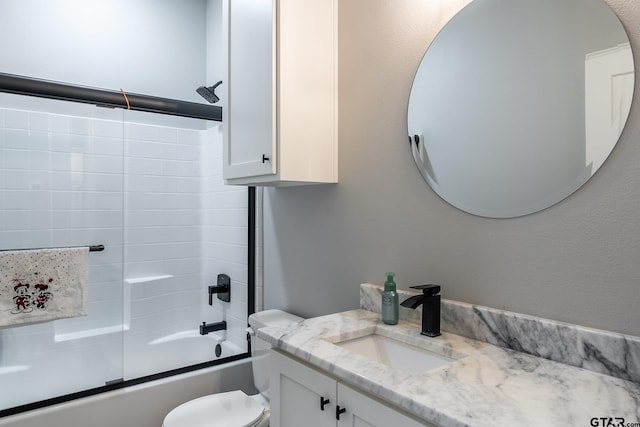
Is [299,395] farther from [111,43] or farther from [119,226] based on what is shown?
[111,43]

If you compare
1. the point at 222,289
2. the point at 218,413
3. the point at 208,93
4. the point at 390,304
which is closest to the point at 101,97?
the point at 208,93

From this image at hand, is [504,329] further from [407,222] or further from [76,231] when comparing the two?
[76,231]

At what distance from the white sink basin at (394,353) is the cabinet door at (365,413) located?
10.6 inches

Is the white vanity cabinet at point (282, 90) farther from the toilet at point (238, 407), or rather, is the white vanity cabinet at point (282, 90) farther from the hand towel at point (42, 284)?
the hand towel at point (42, 284)

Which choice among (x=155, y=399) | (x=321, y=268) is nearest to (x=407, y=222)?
(x=321, y=268)

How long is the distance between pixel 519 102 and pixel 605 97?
0.21 m

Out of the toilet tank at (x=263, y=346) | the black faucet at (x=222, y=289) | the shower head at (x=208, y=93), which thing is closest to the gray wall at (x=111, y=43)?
the shower head at (x=208, y=93)

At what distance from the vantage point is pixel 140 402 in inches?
76.1

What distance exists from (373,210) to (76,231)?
5.59ft

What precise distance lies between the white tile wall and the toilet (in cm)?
55

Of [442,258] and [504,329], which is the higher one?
[442,258]

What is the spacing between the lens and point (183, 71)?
297 cm

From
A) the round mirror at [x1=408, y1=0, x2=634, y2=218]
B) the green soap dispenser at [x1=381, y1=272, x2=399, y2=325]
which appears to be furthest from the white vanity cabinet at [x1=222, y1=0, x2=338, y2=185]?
the green soap dispenser at [x1=381, y1=272, x2=399, y2=325]

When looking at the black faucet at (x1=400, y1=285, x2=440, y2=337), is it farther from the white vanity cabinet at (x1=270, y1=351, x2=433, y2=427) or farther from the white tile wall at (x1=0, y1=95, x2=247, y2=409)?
the white tile wall at (x1=0, y1=95, x2=247, y2=409)
